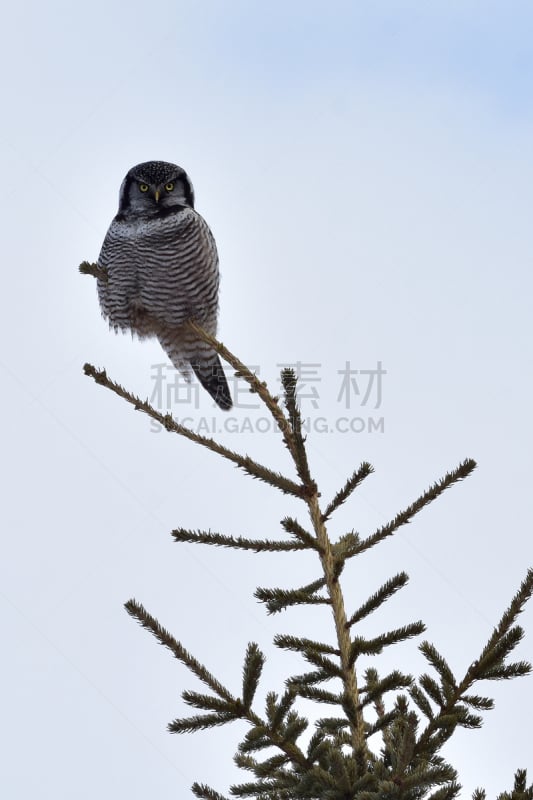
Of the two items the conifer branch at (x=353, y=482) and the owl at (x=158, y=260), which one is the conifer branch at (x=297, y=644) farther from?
the owl at (x=158, y=260)

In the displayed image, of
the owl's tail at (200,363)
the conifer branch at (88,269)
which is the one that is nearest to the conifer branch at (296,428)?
the conifer branch at (88,269)

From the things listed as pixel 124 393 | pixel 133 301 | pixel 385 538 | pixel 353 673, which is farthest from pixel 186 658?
pixel 133 301

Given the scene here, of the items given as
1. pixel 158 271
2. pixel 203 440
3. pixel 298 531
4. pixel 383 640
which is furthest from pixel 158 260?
pixel 383 640

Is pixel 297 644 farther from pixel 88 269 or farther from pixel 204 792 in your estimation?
pixel 88 269

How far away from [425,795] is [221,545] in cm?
88

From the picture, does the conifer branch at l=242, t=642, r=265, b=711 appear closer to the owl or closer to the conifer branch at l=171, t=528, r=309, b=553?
the conifer branch at l=171, t=528, r=309, b=553

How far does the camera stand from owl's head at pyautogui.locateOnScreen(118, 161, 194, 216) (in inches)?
241

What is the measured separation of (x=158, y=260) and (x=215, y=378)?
4.26 feet

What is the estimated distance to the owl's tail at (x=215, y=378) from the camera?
22.5ft

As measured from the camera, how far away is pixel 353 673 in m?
2.59

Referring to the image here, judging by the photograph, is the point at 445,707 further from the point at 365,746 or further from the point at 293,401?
the point at 293,401

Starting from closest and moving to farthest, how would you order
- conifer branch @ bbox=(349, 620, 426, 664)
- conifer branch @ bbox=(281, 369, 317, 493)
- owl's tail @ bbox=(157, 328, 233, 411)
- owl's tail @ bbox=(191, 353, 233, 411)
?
1. conifer branch @ bbox=(281, 369, 317, 493)
2. conifer branch @ bbox=(349, 620, 426, 664)
3. owl's tail @ bbox=(157, 328, 233, 411)
4. owl's tail @ bbox=(191, 353, 233, 411)

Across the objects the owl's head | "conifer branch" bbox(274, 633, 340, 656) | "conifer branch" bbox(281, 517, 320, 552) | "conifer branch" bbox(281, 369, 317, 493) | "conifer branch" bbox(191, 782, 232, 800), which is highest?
the owl's head

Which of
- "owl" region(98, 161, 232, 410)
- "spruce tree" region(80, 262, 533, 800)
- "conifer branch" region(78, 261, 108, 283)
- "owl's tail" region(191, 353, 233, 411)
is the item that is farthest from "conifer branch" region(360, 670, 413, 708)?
"owl's tail" region(191, 353, 233, 411)
